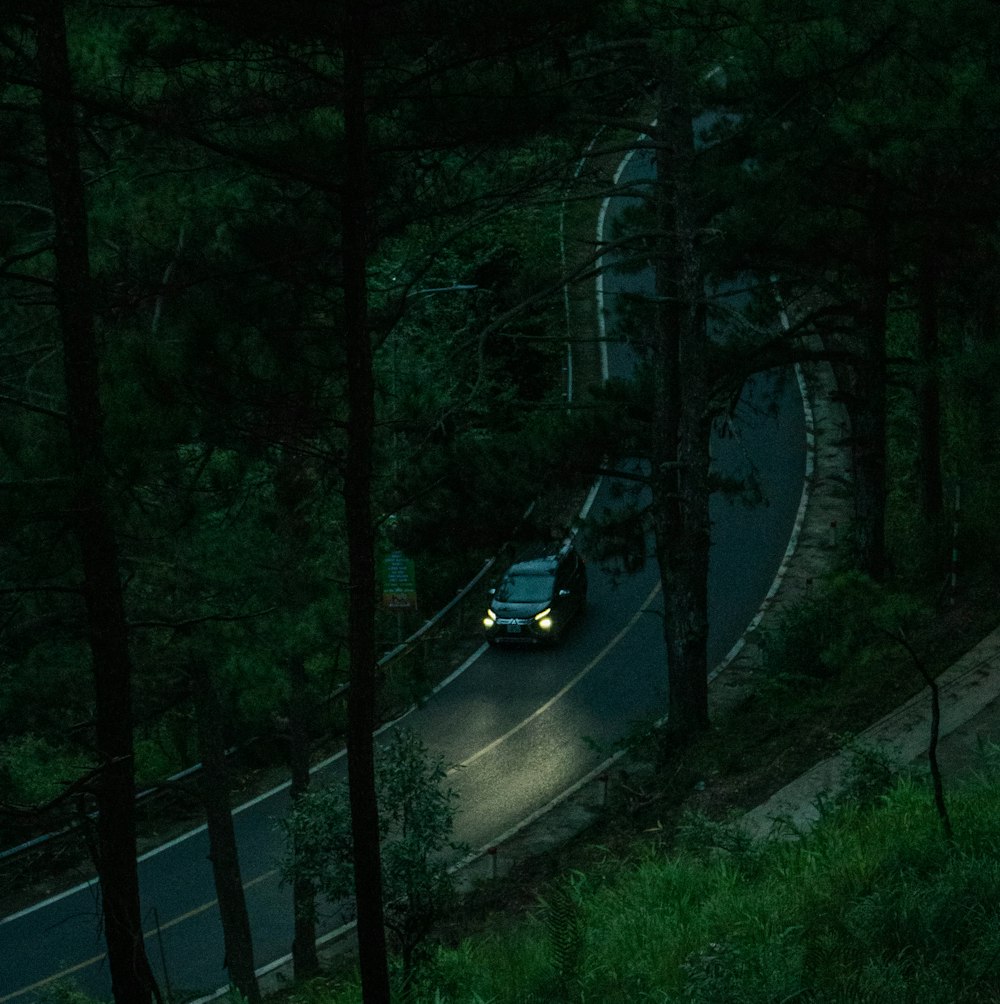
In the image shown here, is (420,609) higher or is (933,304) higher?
(933,304)

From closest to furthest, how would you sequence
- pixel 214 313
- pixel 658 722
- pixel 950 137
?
pixel 214 313 < pixel 950 137 < pixel 658 722

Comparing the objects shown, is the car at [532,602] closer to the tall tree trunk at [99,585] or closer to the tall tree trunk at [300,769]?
the tall tree trunk at [300,769]

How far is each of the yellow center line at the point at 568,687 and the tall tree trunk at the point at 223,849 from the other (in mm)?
6400

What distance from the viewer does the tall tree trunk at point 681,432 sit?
18938 millimetres

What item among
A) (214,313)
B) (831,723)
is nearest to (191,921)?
(831,723)

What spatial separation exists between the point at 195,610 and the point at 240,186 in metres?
4.27

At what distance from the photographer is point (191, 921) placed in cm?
2131

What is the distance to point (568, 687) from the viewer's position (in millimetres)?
27797

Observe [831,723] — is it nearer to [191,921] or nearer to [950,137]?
[950,137]

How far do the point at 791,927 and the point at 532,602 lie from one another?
67.8ft

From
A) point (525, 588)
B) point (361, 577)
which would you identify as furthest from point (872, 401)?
point (361, 577)

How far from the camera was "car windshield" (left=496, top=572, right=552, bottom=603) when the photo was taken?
2950 centimetres

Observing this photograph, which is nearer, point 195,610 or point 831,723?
point 195,610

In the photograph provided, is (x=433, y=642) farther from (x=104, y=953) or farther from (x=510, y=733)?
(x=104, y=953)
